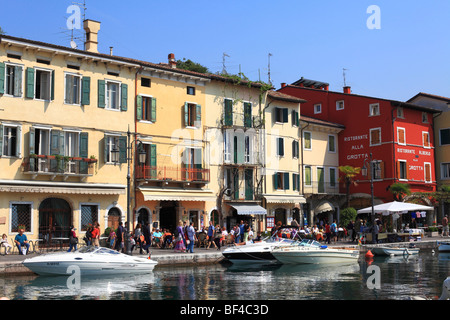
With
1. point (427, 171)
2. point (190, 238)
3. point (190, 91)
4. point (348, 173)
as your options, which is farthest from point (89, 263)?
point (427, 171)

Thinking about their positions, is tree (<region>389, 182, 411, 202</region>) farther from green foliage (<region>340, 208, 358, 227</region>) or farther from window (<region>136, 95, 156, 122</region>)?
window (<region>136, 95, 156, 122</region>)

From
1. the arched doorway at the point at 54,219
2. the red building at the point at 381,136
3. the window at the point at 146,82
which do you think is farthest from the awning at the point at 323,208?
the arched doorway at the point at 54,219

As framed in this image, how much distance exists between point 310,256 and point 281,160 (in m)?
15.8

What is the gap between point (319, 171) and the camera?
152 ft

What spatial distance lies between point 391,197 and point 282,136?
1093 centimetres

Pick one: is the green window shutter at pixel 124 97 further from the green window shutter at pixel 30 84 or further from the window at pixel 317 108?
the window at pixel 317 108

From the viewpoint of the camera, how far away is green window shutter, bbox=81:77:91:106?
31.3 m

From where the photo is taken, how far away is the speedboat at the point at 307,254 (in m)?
26.8

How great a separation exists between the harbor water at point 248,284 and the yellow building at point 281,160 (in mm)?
14479

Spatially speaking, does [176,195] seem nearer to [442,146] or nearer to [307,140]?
[307,140]

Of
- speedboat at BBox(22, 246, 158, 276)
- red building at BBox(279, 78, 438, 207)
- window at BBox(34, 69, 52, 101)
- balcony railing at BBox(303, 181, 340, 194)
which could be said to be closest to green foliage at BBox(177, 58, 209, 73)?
red building at BBox(279, 78, 438, 207)

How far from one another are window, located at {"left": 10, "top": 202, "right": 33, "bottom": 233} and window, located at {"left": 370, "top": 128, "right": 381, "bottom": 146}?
1154 inches

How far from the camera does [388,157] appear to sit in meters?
46.5

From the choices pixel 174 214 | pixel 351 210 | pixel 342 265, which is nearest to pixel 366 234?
pixel 351 210
